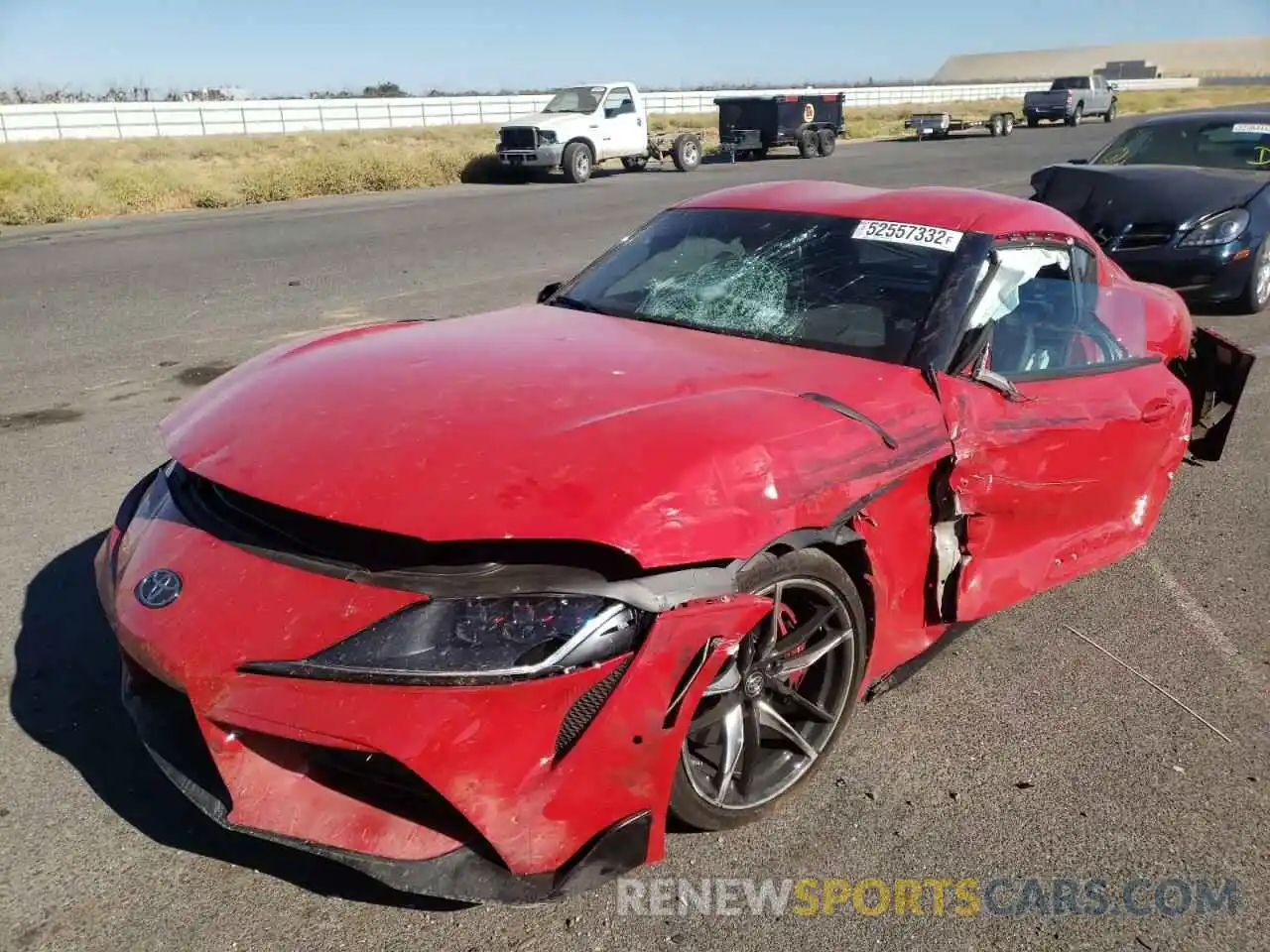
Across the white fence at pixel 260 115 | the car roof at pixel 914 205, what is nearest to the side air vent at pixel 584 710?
the car roof at pixel 914 205

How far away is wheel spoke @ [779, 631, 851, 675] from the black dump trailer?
1145 inches

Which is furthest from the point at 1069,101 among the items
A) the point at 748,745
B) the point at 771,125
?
the point at 748,745

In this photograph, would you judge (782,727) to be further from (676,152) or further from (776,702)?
(676,152)

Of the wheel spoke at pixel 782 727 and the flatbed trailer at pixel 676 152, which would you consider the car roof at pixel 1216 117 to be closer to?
the wheel spoke at pixel 782 727

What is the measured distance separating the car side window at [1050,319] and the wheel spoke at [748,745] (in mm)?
1433

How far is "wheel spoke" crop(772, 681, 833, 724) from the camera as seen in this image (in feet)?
8.55

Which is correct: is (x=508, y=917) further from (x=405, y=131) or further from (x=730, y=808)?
(x=405, y=131)

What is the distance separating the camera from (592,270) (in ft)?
13.6

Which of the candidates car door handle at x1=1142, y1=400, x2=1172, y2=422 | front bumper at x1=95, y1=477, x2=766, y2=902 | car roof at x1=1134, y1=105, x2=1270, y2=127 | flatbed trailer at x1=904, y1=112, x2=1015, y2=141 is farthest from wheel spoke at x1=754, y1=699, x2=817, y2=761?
flatbed trailer at x1=904, y1=112, x2=1015, y2=141

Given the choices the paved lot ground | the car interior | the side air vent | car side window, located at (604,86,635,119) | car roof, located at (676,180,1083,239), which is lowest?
the paved lot ground

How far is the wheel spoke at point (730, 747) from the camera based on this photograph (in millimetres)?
2486

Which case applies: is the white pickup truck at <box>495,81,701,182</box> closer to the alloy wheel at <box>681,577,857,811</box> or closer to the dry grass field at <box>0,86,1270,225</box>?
the dry grass field at <box>0,86,1270,225</box>

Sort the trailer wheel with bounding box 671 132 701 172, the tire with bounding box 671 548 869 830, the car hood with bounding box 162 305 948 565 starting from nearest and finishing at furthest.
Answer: the car hood with bounding box 162 305 948 565, the tire with bounding box 671 548 869 830, the trailer wheel with bounding box 671 132 701 172

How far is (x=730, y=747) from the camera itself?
8.20 ft
